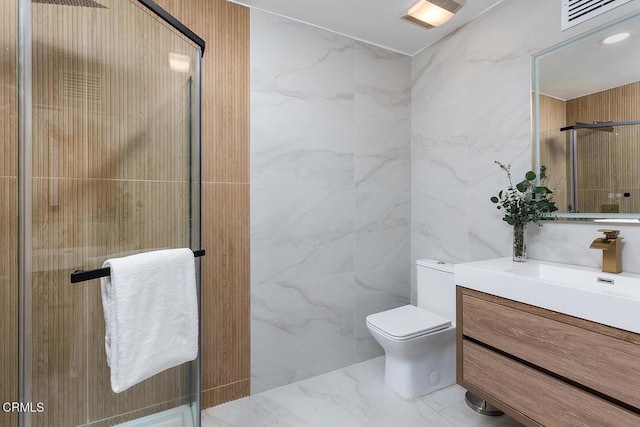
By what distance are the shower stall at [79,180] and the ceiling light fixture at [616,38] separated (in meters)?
1.88

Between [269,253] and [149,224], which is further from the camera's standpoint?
[269,253]

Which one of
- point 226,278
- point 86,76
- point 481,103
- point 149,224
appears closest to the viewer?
point 86,76

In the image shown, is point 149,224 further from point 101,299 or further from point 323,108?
point 323,108

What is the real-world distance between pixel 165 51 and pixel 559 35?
6.17 feet

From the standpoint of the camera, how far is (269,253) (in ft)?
6.48

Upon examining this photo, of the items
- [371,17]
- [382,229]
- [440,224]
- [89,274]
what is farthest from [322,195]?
[89,274]

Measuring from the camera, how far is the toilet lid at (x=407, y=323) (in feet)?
5.85

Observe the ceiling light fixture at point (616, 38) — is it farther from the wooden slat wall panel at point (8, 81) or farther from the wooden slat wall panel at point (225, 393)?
the wooden slat wall panel at point (225, 393)

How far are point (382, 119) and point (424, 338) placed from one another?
151 cm

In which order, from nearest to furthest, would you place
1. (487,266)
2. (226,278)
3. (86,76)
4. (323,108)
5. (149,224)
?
(86,76) → (149,224) → (487,266) → (226,278) → (323,108)

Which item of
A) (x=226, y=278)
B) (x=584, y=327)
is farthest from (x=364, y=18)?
(x=584, y=327)

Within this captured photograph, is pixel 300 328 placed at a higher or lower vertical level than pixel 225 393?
higher

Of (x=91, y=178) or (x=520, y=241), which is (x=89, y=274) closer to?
(x=91, y=178)

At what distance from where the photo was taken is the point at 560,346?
118 cm
